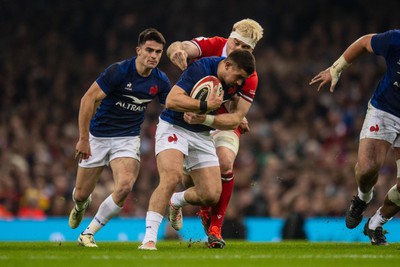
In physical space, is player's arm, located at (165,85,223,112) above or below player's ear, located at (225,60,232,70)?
below

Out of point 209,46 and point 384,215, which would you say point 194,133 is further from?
point 384,215

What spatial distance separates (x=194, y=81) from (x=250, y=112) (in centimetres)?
1122

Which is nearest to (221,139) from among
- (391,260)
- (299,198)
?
(391,260)

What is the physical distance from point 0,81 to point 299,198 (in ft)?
29.0

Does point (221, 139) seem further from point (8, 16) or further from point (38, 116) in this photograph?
point (8, 16)

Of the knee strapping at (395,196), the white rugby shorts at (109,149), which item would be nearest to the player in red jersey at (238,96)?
the white rugby shorts at (109,149)

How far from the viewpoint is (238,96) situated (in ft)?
35.9

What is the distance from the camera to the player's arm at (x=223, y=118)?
10.3m

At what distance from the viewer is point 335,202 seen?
58.5ft

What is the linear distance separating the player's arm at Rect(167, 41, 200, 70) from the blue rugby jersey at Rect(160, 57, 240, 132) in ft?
0.93

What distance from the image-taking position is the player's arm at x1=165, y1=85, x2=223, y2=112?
1012 cm

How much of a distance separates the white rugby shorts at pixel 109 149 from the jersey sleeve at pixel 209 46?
4.41 ft

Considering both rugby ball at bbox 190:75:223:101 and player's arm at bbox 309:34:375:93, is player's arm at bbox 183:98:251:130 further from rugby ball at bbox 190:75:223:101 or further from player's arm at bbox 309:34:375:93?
player's arm at bbox 309:34:375:93

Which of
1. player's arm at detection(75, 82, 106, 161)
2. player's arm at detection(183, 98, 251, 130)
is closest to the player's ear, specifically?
player's arm at detection(183, 98, 251, 130)
